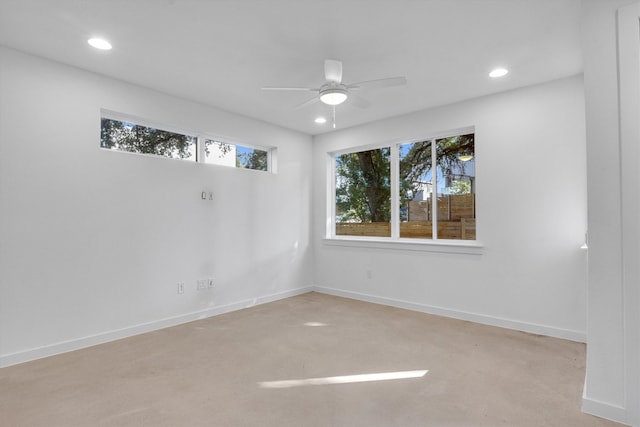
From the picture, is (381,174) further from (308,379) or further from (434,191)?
(308,379)

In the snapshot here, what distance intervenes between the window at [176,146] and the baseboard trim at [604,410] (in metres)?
4.06

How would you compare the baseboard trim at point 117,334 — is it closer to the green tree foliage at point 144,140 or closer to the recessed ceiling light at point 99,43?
the green tree foliage at point 144,140

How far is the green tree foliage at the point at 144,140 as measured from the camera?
3.40 metres

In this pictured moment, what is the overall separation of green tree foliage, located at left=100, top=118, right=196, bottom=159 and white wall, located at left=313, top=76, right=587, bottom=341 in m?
2.75

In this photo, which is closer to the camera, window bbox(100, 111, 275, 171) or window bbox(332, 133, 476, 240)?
window bbox(100, 111, 275, 171)

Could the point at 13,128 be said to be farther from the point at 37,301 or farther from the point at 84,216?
the point at 37,301

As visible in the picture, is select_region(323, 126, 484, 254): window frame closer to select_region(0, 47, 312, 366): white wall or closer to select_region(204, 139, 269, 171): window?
select_region(204, 139, 269, 171): window

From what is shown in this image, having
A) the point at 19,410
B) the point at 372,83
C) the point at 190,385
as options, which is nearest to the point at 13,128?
the point at 19,410

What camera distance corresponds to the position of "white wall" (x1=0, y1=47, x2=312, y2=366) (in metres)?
2.77

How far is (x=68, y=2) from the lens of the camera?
2.16 metres

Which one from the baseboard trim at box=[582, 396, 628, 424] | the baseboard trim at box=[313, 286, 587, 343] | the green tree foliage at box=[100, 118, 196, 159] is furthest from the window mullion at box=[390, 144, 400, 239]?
the baseboard trim at box=[582, 396, 628, 424]

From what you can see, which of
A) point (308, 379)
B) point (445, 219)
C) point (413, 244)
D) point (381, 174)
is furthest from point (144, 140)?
point (445, 219)

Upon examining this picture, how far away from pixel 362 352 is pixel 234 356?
1112 millimetres

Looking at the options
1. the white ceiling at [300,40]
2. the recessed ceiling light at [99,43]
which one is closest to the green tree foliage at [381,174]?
the white ceiling at [300,40]
